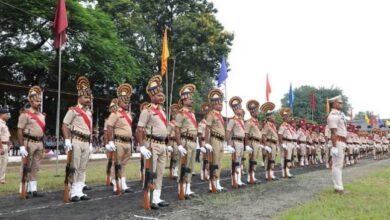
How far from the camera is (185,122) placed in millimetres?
10664

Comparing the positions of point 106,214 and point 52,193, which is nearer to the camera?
point 106,214

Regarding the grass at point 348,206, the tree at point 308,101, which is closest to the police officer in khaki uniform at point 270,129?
the grass at point 348,206

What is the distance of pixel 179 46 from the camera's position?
3928 centimetres

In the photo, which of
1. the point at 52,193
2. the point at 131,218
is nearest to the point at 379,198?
the point at 131,218

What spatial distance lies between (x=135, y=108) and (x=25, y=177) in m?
28.7

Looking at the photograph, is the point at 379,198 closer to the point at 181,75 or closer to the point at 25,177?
the point at 25,177

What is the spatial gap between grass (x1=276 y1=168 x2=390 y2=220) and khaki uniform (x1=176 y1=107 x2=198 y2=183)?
2994 mm

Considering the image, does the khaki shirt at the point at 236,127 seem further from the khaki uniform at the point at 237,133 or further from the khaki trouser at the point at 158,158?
the khaki trouser at the point at 158,158

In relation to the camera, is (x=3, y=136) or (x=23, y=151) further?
(x=3, y=136)

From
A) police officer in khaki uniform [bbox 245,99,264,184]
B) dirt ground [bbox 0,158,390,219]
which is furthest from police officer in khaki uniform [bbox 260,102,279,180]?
dirt ground [bbox 0,158,390,219]

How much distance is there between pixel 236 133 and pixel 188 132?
2.03m

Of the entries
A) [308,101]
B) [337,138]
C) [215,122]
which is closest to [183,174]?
[215,122]

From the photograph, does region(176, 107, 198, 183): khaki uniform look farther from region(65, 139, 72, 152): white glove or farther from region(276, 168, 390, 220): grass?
region(276, 168, 390, 220): grass

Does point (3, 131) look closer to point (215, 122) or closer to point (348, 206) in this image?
point (215, 122)
